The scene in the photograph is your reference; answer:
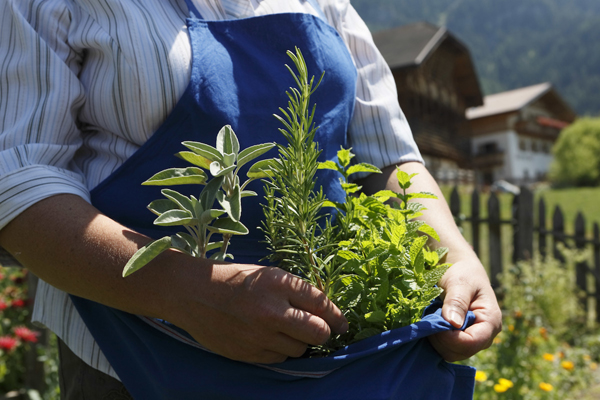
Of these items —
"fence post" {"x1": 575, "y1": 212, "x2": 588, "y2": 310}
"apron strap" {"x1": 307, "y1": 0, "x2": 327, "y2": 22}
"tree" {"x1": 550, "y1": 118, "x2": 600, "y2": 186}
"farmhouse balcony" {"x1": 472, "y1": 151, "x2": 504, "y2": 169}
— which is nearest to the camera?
"apron strap" {"x1": 307, "y1": 0, "x2": 327, "y2": 22}

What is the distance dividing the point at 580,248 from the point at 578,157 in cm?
2467

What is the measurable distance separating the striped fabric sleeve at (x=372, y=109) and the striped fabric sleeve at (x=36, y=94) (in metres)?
0.65

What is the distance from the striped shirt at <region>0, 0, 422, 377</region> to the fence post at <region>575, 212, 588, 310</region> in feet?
20.5

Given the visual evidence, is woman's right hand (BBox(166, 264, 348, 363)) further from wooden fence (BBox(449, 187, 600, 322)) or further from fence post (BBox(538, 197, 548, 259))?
fence post (BBox(538, 197, 548, 259))

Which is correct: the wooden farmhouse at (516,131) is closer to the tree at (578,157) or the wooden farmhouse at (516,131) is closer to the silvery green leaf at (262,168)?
the tree at (578,157)

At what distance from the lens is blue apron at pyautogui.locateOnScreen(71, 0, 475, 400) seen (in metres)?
0.76

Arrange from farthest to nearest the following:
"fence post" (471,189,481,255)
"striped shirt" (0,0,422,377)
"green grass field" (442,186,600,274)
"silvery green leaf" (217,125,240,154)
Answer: "green grass field" (442,186,600,274), "fence post" (471,189,481,255), "striped shirt" (0,0,422,377), "silvery green leaf" (217,125,240,154)

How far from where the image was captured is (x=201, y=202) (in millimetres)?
734

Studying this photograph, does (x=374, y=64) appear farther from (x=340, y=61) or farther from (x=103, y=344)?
(x=103, y=344)

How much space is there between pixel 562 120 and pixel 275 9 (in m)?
41.9

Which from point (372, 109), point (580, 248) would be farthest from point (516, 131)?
point (372, 109)

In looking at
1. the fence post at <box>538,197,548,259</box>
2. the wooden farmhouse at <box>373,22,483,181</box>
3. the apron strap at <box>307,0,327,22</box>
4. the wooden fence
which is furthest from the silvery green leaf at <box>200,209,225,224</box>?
the wooden farmhouse at <box>373,22,483,181</box>


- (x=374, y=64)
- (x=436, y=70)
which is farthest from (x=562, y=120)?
(x=374, y=64)

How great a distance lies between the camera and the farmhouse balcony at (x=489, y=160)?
3334 centimetres
